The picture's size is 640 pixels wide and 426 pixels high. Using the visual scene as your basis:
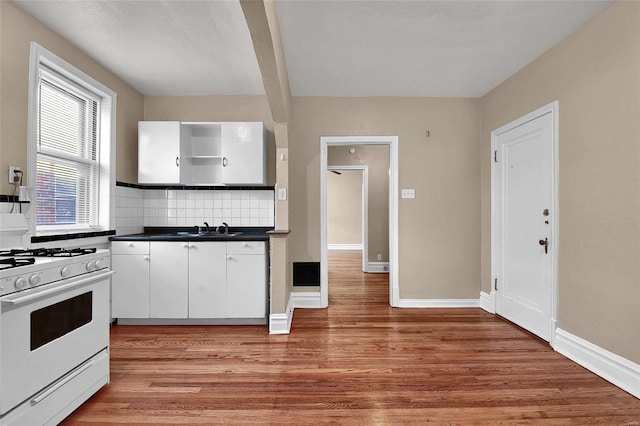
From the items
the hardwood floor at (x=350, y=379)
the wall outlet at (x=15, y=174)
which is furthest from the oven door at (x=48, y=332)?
the wall outlet at (x=15, y=174)

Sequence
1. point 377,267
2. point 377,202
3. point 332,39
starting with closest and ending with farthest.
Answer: point 332,39, point 377,267, point 377,202

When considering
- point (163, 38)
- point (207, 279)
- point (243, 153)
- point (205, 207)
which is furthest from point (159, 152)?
point (207, 279)

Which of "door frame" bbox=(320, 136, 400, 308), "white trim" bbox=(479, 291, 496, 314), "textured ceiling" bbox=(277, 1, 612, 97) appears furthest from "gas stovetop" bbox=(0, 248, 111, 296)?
"white trim" bbox=(479, 291, 496, 314)

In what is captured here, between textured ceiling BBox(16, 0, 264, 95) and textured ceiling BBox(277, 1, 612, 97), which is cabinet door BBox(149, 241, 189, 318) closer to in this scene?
textured ceiling BBox(16, 0, 264, 95)

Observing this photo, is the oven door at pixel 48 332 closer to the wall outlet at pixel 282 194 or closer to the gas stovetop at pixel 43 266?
the gas stovetop at pixel 43 266

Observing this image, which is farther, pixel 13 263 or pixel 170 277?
pixel 170 277

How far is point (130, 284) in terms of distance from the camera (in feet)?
10.8

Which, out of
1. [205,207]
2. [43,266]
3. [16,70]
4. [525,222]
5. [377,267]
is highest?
[16,70]

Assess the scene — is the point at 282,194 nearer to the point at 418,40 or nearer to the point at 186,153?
the point at 186,153

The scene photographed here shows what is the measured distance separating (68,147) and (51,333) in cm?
195

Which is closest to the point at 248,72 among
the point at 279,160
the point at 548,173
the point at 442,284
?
the point at 279,160

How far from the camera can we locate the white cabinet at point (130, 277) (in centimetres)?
328

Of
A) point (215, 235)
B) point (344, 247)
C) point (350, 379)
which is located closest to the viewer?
point (350, 379)

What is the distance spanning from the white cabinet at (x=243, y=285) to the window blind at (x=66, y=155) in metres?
1.43
